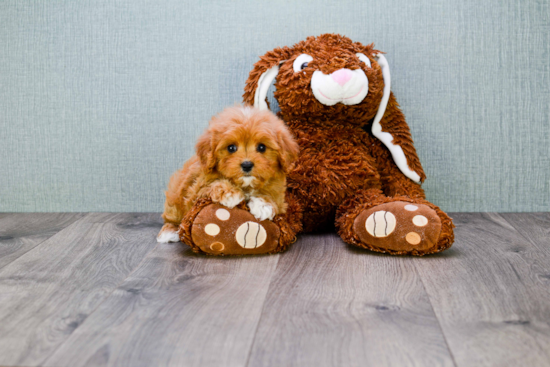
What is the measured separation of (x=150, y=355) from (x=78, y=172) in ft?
3.87

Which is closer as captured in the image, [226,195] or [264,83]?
[226,195]

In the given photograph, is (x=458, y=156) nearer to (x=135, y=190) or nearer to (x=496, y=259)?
(x=496, y=259)

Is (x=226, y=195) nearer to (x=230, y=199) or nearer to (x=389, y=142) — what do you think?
(x=230, y=199)

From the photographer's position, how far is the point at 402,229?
126cm

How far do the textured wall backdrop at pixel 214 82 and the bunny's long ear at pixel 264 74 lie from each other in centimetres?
21

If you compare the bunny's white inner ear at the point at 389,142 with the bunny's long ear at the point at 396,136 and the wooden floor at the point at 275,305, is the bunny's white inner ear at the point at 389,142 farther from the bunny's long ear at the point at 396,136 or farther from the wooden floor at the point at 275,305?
the wooden floor at the point at 275,305

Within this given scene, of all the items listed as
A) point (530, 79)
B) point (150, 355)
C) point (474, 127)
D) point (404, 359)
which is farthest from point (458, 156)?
point (150, 355)

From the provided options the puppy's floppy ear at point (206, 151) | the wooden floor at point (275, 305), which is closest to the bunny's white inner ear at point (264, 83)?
the puppy's floppy ear at point (206, 151)

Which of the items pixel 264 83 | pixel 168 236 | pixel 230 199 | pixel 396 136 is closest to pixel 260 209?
pixel 230 199

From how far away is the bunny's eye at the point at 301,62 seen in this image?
146cm

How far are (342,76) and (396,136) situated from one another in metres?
0.29

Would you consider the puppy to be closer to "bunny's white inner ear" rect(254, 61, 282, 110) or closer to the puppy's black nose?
the puppy's black nose

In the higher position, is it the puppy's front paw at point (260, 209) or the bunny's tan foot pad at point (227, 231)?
the puppy's front paw at point (260, 209)

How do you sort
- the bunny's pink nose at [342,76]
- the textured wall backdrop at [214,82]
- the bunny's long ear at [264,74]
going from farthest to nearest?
the textured wall backdrop at [214,82] → the bunny's long ear at [264,74] → the bunny's pink nose at [342,76]
